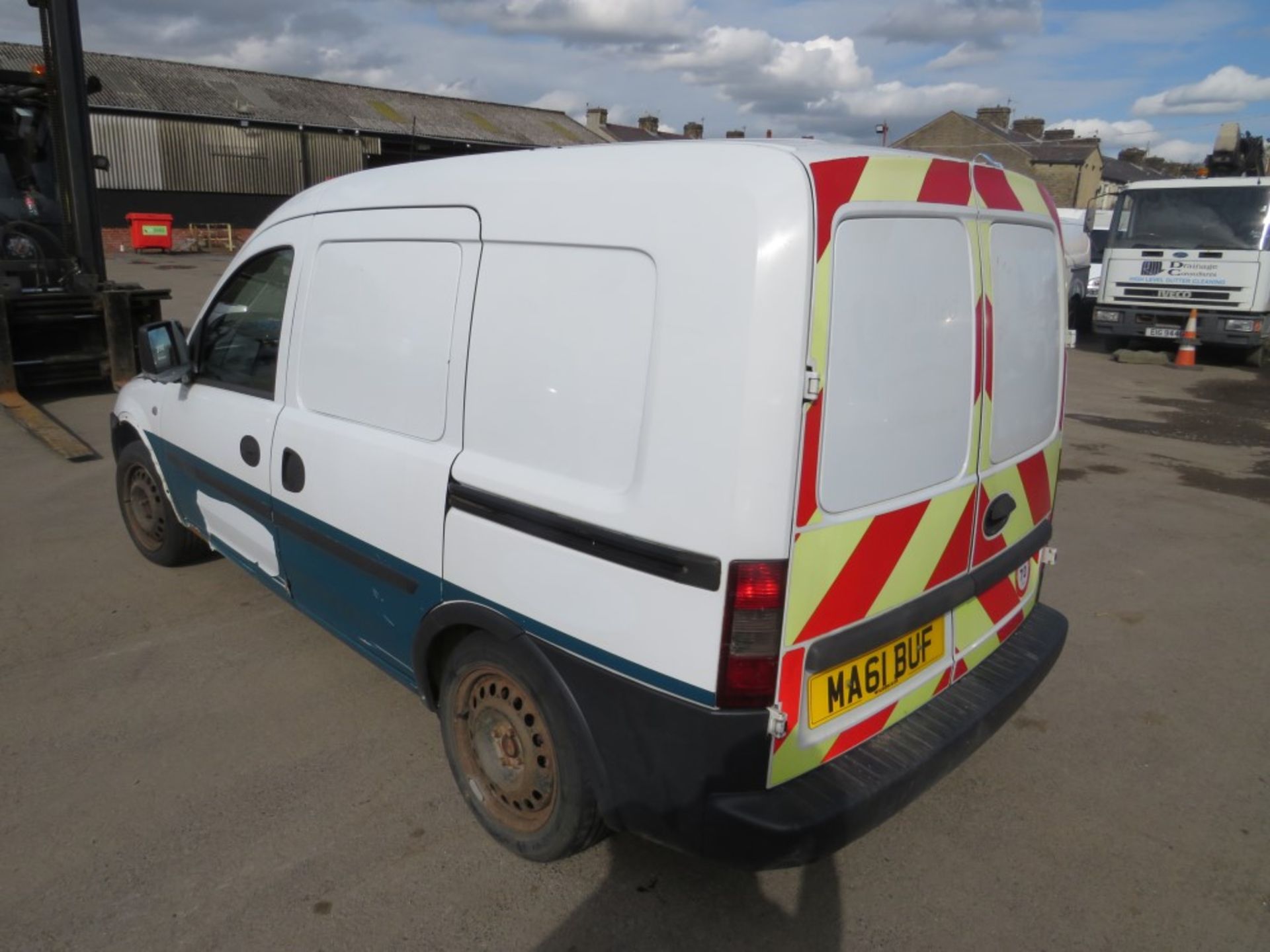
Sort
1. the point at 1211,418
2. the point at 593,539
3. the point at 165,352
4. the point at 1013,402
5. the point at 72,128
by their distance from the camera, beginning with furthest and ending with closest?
the point at 1211,418 → the point at 72,128 → the point at 165,352 → the point at 1013,402 → the point at 593,539

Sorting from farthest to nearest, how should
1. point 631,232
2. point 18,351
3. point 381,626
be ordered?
point 18,351 < point 381,626 < point 631,232

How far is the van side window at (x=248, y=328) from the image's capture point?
349 centimetres

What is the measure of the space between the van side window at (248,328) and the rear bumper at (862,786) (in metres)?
2.36

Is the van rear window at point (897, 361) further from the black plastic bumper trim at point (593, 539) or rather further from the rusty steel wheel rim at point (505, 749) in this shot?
the rusty steel wheel rim at point (505, 749)

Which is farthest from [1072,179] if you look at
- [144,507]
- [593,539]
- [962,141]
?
[593,539]

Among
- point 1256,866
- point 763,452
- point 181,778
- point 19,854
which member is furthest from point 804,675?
point 19,854

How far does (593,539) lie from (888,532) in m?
0.75

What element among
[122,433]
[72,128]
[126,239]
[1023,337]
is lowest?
[122,433]

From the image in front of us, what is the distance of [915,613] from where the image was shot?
2.48 meters

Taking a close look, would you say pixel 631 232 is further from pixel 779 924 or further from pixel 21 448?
pixel 21 448

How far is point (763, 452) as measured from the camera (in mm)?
1997

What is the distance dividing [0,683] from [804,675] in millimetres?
3339

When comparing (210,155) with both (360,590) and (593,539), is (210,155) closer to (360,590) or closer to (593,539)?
(360,590)

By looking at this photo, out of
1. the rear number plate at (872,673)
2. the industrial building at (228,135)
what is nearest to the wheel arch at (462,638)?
the rear number plate at (872,673)
